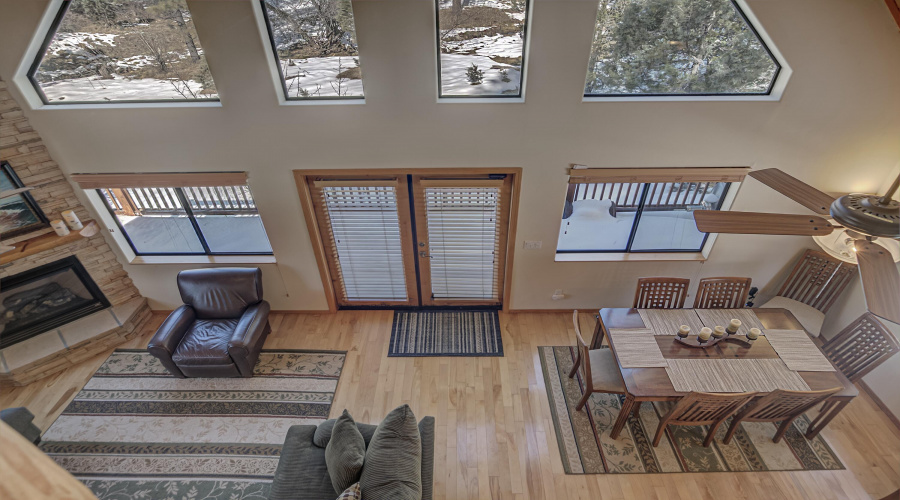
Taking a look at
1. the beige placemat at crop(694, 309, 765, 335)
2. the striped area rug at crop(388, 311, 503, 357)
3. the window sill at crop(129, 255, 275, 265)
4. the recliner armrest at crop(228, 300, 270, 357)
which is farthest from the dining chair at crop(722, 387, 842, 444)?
the window sill at crop(129, 255, 275, 265)

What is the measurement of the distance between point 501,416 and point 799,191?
2.86 m

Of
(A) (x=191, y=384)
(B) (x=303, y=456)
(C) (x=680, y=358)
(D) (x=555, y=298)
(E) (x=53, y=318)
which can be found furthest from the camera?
(D) (x=555, y=298)

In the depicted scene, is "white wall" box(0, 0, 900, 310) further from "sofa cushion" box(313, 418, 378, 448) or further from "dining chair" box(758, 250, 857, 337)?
"sofa cushion" box(313, 418, 378, 448)

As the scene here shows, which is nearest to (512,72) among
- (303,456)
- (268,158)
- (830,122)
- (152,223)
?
(268,158)

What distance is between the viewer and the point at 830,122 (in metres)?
3.45

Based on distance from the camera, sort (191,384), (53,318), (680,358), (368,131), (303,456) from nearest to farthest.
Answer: (303,456) < (680,358) < (368,131) < (191,384) < (53,318)

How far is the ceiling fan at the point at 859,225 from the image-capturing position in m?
1.89

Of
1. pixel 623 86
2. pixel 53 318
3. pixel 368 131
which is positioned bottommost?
pixel 53 318

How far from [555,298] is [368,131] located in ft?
9.21

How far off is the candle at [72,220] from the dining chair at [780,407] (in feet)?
20.8

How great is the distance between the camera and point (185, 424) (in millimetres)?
3770

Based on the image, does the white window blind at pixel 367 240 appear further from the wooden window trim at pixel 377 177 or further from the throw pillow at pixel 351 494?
the throw pillow at pixel 351 494

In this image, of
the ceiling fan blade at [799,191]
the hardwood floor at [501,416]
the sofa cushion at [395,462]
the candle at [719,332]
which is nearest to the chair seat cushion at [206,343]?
the hardwood floor at [501,416]

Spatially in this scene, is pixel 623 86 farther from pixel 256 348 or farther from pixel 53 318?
pixel 53 318
